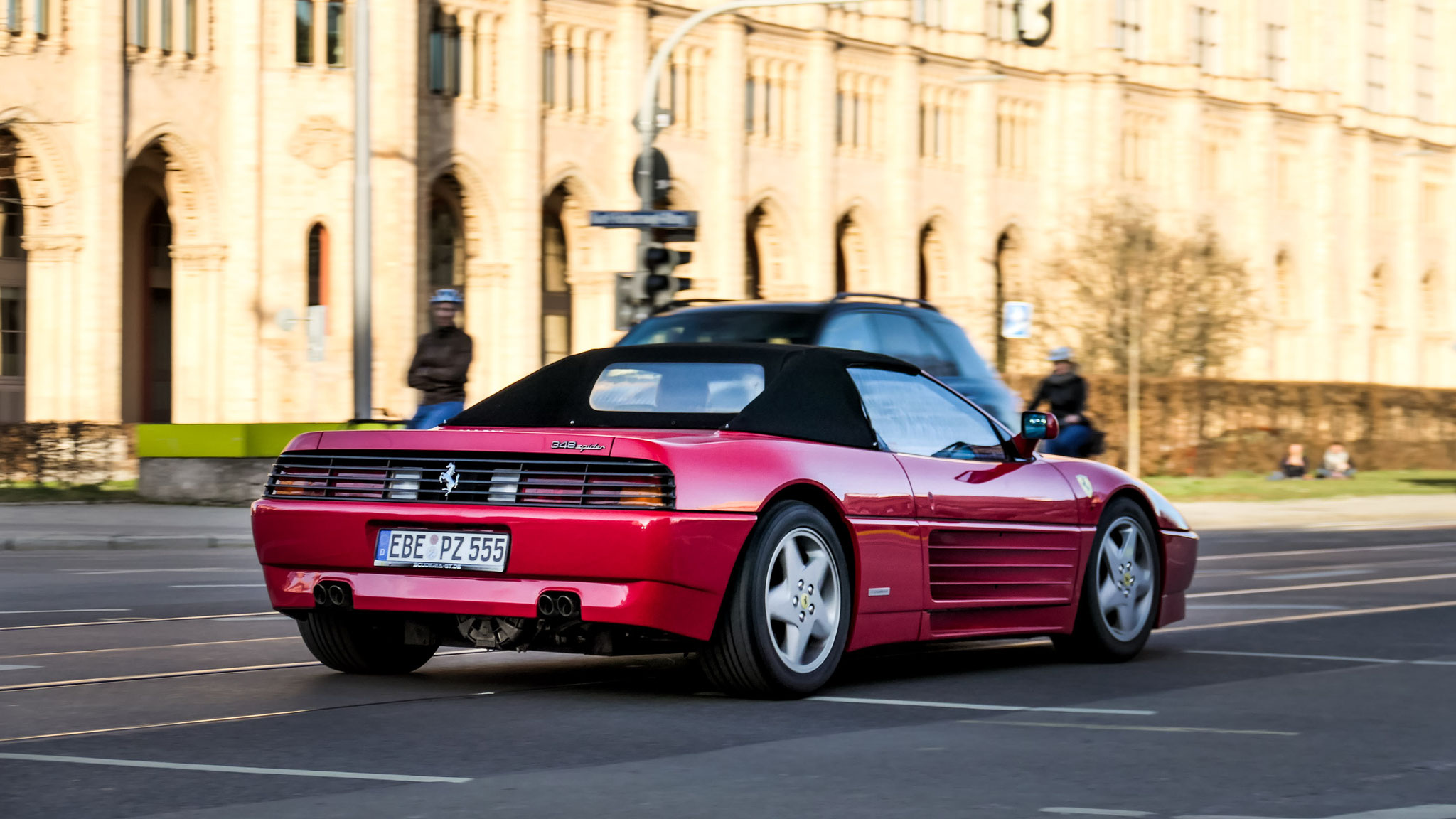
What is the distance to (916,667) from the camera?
891 cm

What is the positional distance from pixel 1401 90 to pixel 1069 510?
78996mm

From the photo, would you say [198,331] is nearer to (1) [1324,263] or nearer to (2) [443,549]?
(2) [443,549]

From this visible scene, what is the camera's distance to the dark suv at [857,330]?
1362 centimetres

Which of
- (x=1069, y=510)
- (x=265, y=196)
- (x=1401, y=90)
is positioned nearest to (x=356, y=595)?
(x=1069, y=510)

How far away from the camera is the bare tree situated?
161 ft

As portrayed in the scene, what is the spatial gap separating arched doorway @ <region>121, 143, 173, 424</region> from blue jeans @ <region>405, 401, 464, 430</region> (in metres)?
35.1

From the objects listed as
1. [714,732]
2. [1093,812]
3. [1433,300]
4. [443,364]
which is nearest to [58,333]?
[443,364]

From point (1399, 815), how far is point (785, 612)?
2628mm

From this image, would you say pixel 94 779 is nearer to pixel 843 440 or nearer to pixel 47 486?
pixel 843 440

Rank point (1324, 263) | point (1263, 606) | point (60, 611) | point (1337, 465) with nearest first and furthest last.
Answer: point (60, 611) < point (1263, 606) < point (1337, 465) < point (1324, 263)

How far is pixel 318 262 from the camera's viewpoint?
144 feet

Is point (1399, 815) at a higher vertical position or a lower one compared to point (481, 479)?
lower

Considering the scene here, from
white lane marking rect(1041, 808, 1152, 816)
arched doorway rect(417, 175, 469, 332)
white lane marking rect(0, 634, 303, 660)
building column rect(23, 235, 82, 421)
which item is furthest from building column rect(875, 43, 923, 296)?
white lane marking rect(1041, 808, 1152, 816)

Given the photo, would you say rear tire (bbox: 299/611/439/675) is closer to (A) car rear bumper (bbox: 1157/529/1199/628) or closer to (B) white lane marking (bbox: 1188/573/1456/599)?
(A) car rear bumper (bbox: 1157/529/1199/628)
